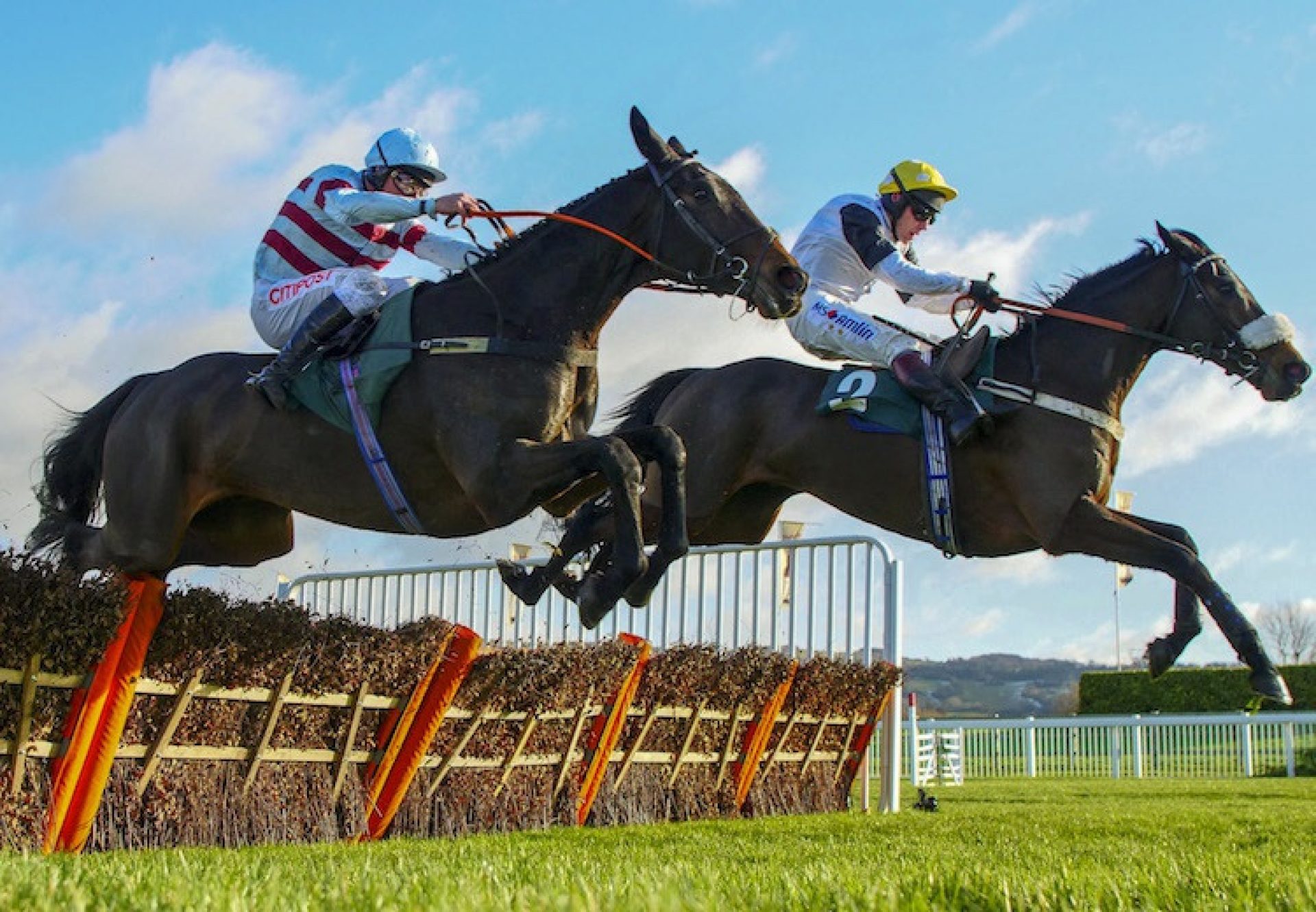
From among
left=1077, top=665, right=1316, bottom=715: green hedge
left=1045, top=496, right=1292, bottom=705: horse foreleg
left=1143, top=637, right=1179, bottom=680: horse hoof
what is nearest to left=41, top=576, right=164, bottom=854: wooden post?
left=1045, top=496, right=1292, bottom=705: horse foreleg

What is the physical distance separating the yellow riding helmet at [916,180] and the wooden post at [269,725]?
3871 millimetres

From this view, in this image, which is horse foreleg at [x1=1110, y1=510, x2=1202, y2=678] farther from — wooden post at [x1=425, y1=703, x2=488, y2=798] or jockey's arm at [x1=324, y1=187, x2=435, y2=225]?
jockey's arm at [x1=324, y1=187, x2=435, y2=225]

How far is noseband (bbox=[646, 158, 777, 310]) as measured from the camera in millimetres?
5555

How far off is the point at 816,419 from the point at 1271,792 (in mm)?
5506

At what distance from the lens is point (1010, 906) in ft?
8.86

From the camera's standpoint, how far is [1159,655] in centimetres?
688

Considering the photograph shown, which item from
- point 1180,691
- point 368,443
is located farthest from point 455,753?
point 1180,691

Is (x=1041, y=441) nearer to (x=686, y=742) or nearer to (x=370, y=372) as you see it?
(x=686, y=742)

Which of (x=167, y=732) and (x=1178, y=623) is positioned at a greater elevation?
(x=1178, y=623)

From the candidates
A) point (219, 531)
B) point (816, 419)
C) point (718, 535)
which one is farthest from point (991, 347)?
point (219, 531)

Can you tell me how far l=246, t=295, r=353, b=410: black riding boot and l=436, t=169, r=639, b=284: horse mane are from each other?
0.41 meters

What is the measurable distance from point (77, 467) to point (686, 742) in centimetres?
318

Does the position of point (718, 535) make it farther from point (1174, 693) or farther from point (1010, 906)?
point (1174, 693)

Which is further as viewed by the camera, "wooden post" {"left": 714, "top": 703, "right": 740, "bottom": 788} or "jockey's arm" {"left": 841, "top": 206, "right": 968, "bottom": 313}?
"wooden post" {"left": 714, "top": 703, "right": 740, "bottom": 788}
